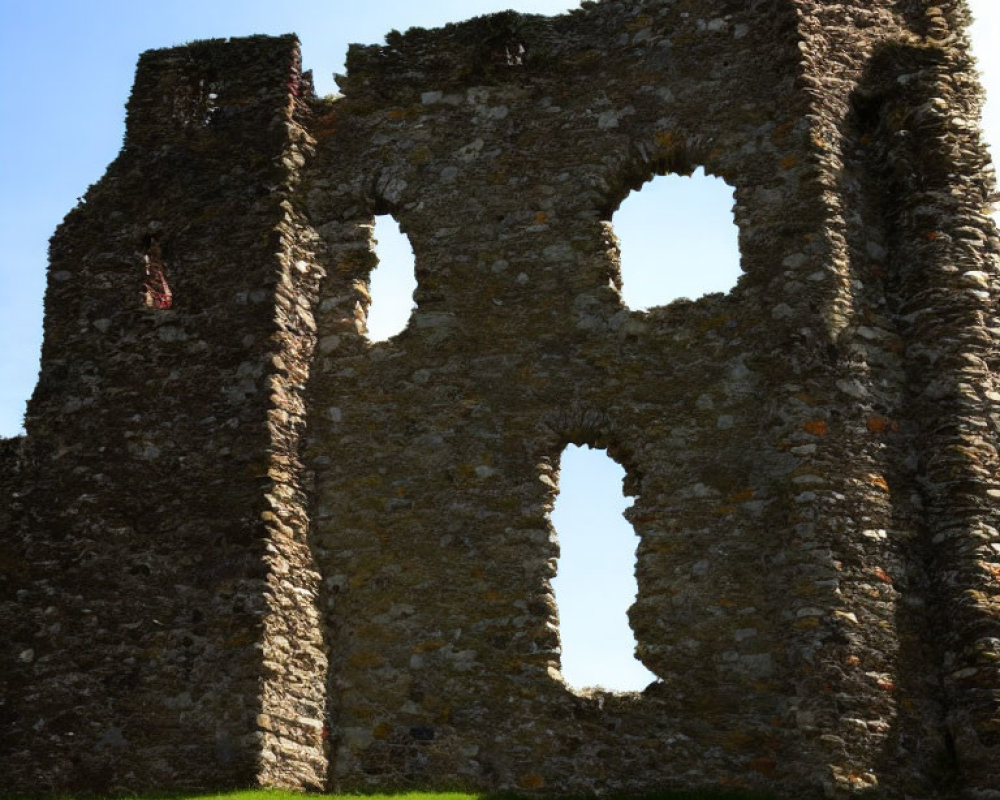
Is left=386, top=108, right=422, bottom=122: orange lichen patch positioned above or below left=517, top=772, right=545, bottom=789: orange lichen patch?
above

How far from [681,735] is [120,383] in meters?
6.36

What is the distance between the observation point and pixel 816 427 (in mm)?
13719

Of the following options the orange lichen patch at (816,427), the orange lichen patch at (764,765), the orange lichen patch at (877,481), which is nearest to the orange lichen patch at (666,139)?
the orange lichen patch at (816,427)

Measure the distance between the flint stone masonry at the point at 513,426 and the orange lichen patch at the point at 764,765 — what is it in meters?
0.02

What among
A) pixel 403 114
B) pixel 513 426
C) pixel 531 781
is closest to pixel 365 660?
pixel 531 781

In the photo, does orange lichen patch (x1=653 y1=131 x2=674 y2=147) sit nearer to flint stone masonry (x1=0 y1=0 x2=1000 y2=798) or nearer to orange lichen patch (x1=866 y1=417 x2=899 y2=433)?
flint stone masonry (x1=0 y1=0 x2=1000 y2=798)

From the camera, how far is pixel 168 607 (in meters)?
14.0

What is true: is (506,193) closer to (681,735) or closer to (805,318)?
(805,318)

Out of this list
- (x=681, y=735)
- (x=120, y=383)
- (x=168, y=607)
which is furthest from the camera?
(x=120, y=383)

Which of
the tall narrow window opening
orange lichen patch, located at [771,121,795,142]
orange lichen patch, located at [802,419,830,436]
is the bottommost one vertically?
orange lichen patch, located at [802,419,830,436]

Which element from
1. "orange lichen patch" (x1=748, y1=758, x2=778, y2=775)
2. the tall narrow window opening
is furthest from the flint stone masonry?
the tall narrow window opening

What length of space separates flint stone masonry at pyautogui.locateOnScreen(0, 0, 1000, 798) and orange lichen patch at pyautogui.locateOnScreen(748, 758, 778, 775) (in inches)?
0.7

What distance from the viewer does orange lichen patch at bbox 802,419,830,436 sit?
44.9ft

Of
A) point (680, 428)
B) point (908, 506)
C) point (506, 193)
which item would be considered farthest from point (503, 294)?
point (908, 506)
